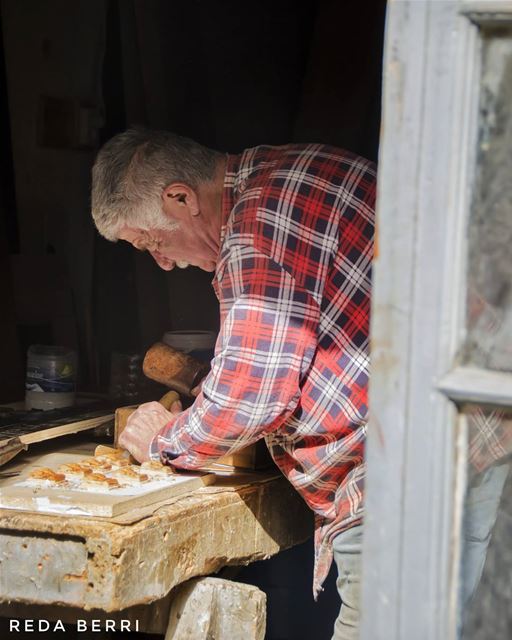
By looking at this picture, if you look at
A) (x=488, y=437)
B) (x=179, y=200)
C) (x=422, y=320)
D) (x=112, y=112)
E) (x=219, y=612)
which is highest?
(x=112, y=112)

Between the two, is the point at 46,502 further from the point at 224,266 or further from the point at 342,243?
the point at 342,243

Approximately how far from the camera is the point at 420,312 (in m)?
1.57

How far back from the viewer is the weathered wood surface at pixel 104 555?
2398 mm

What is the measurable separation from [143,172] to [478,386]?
1624 millimetres

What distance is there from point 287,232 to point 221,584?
940 millimetres

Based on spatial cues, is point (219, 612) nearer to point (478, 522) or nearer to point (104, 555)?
point (104, 555)

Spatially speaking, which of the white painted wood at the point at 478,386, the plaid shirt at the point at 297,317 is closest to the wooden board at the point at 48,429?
the plaid shirt at the point at 297,317

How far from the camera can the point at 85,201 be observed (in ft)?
15.1

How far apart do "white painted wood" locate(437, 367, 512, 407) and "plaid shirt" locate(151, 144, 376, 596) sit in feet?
3.50

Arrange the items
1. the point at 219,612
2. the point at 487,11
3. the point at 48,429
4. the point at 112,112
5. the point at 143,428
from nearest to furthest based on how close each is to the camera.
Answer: the point at 487,11 < the point at 219,612 < the point at 143,428 < the point at 48,429 < the point at 112,112

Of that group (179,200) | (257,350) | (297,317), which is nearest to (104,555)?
(257,350)

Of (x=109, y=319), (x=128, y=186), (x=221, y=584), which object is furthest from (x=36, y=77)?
(x=221, y=584)

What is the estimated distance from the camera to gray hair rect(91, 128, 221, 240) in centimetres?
292

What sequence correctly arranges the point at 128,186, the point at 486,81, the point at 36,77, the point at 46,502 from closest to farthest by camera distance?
the point at 486,81, the point at 46,502, the point at 128,186, the point at 36,77
